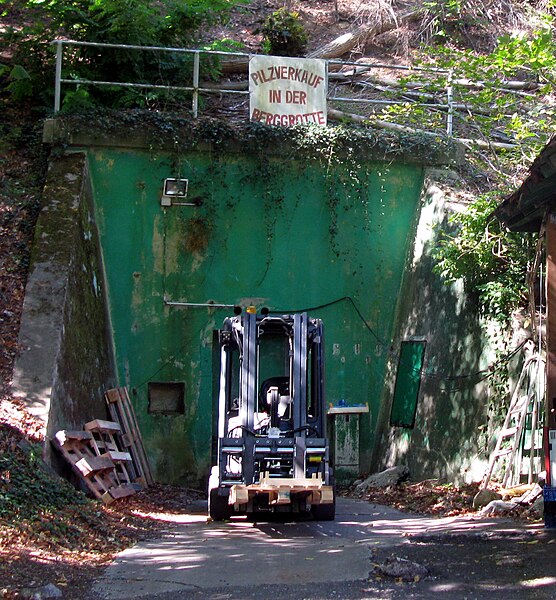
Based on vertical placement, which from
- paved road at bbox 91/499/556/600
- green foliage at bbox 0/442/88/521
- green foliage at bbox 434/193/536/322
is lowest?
paved road at bbox 91/499/556/600

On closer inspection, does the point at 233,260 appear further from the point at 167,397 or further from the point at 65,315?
the point at 65,315

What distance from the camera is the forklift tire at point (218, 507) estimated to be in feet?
34.6

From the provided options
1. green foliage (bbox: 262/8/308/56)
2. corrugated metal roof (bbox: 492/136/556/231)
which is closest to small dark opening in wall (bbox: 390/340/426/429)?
corrugated metal roof (bbox: 492/136/556/231)

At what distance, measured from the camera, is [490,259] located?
12.4m

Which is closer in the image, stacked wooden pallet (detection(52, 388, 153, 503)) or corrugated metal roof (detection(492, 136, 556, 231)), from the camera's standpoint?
corrugated metal roof (detection(492, 136, 556, 231))

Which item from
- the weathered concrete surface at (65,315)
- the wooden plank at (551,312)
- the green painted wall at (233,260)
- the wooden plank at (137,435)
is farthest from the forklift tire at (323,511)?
the green painted wall at (233,260)

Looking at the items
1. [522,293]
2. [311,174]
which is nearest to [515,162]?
[522,293]

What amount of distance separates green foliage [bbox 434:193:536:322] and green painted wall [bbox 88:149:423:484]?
3.04 meters

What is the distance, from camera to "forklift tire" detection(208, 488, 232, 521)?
10.5 meters

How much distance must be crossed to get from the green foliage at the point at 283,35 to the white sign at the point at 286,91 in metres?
4.44

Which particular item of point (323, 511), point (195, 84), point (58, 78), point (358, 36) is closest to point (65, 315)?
point (323, 511)

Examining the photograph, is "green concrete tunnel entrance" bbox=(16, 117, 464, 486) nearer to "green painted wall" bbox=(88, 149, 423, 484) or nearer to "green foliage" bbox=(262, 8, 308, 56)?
"green painted wall" bbox=(88, 149, 423, 484)

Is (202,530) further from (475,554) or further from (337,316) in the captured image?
(337,316)

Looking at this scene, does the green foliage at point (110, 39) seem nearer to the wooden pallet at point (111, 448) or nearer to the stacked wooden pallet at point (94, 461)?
the wooden pallet at point (111, 448)
